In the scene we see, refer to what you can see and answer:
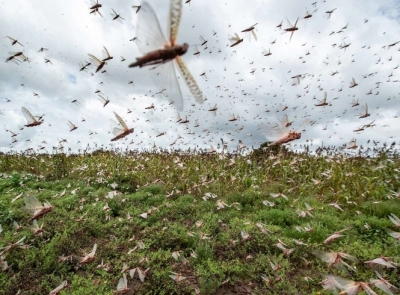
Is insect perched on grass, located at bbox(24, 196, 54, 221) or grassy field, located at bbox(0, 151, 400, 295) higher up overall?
insect perched on grass, located at bbox(24, 196, 54, 221)

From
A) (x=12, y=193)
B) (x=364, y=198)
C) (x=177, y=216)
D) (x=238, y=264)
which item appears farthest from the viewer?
(x=12, y=193)

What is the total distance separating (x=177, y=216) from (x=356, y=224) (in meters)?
3.28

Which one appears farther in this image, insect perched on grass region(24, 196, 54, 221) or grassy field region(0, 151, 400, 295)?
grassy field region(0, 151, 400, 295)

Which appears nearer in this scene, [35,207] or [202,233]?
[35,207]

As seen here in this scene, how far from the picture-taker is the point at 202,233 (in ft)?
15.0

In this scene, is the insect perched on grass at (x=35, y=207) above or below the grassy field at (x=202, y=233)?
above

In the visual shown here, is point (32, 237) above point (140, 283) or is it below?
above

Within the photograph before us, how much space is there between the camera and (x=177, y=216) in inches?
221

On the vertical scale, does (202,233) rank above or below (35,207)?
below

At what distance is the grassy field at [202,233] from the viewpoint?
3.68m

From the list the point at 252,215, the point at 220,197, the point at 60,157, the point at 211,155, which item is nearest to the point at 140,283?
the point at 252,215

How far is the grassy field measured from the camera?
3.68 m

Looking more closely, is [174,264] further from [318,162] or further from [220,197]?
[318,162]

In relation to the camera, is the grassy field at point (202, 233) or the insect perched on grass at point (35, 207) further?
the grassy field at point (202, 233)
